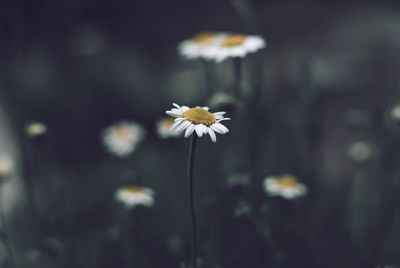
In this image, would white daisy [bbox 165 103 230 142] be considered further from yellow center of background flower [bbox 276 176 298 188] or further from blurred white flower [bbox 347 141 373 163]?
blurred white flower [bbox 347 141 373 163]

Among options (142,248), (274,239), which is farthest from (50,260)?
(274,239)

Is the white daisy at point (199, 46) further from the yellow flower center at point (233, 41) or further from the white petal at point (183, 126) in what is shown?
the white petal at point (183, 126)

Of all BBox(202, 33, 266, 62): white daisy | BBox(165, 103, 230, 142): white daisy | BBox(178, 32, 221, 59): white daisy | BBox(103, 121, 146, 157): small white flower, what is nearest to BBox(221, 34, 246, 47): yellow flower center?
BBox(202, 33, 266, 62): white daisy

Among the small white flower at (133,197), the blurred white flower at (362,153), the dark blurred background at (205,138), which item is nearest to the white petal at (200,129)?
the dark blurred background at (205,138)

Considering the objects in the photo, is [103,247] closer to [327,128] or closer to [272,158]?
[272,158]

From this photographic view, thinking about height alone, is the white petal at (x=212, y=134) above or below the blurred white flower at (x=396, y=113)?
below

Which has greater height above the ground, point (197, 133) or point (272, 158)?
point (272, 158)
